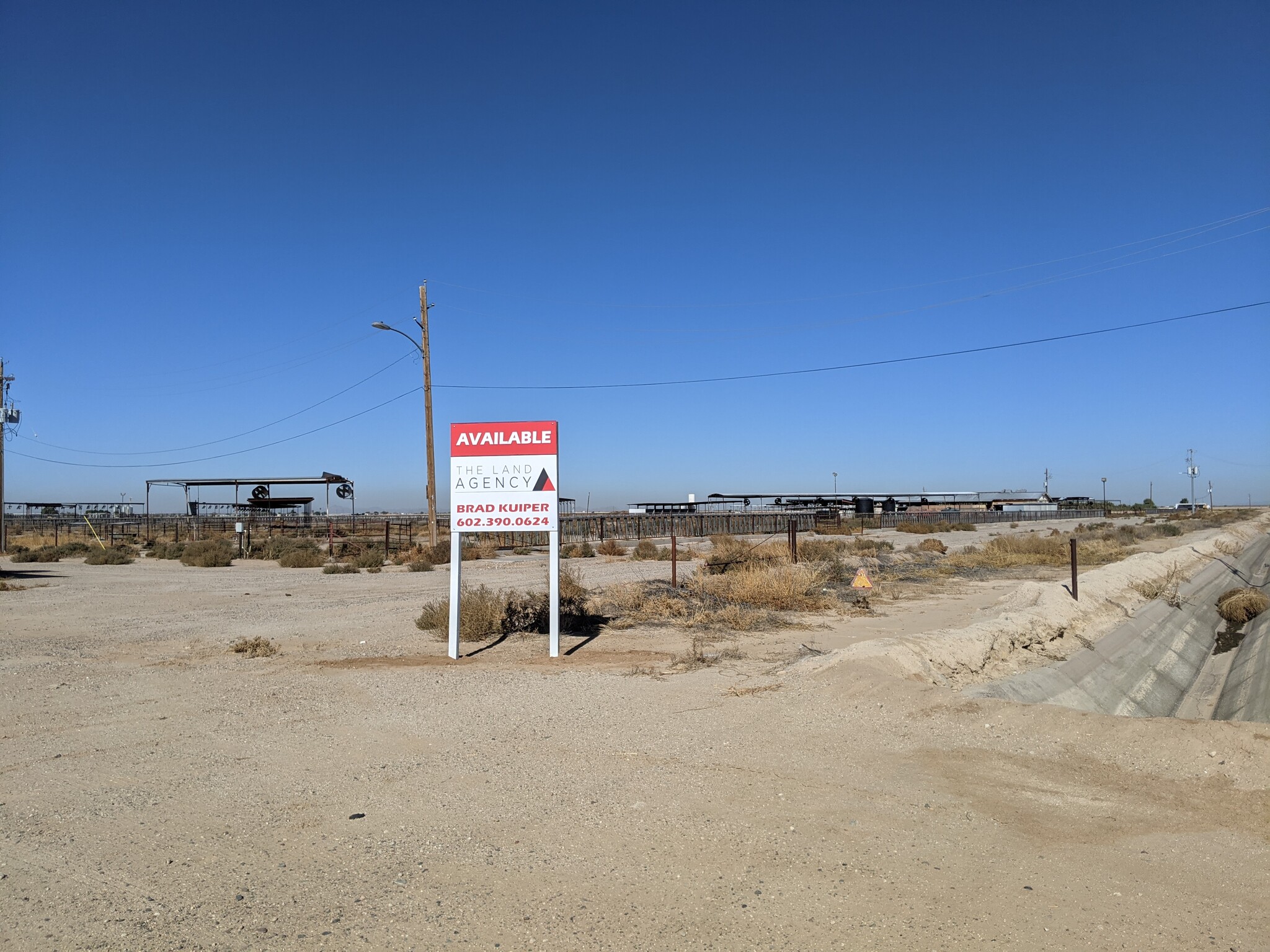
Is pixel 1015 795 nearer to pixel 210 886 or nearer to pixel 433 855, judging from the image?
pixel 433 855

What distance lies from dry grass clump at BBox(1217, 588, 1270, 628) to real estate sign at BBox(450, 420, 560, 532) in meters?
25.3

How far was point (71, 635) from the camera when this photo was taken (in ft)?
48.1

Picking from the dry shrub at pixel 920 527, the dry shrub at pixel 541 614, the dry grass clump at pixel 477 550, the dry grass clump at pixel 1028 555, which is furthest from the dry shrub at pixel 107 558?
the dry shrub at pixel 920 527

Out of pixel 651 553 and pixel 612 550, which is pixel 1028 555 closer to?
pixel 651 553

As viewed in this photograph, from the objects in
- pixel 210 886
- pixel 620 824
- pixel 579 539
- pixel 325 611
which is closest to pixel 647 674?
pixel 620 824

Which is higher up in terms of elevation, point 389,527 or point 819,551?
point 389,527

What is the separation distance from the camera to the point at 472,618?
1425cm

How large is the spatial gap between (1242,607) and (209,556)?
1454 inches

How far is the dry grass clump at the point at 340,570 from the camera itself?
100 feet

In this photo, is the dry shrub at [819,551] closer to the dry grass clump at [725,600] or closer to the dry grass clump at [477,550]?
the dry grass clump at [725,600]

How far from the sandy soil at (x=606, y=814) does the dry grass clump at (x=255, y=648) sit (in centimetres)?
111

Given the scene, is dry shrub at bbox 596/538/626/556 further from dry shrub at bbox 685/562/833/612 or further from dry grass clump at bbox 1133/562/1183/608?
dry grass clump at bbox 1133/562/1183/608

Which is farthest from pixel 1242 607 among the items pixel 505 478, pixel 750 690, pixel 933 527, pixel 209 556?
pixel 933 527

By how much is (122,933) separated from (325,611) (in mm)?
14785
